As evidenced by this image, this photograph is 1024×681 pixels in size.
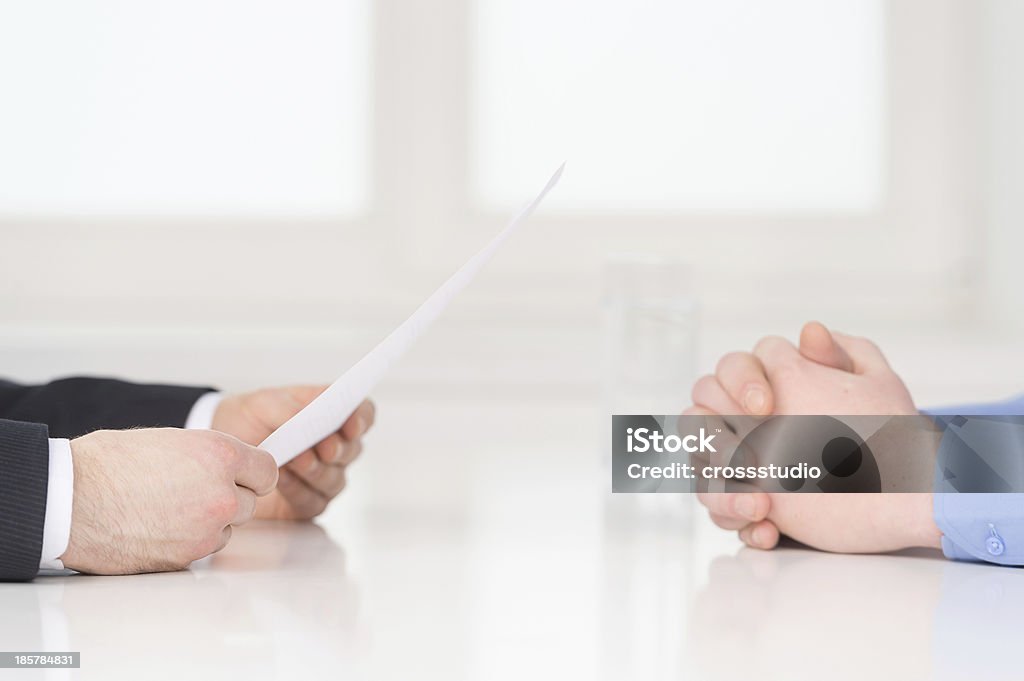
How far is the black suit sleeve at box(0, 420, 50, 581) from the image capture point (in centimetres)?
60

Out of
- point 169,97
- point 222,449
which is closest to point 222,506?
point 222,449

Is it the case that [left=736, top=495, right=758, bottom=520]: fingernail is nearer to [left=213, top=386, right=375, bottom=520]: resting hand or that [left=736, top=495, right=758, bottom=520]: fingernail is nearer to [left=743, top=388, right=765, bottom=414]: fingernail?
[left=743, top=388, right=765, bottom=414]: fingernail

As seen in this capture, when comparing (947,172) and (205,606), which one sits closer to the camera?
(205,606)

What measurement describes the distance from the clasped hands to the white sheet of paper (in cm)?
20

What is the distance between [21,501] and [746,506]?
454 mm

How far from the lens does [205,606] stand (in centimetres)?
58

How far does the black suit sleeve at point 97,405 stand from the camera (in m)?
0.94

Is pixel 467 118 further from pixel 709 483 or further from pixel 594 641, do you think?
pixel 594 641

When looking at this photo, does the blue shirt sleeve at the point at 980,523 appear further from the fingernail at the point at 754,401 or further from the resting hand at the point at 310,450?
the resting hand at the point at 310,450

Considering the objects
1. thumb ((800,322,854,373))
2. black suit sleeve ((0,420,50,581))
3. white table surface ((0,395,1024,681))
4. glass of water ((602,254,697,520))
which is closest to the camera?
white table surface ((0,395,1024,681))

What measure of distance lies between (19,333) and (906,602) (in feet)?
5.32

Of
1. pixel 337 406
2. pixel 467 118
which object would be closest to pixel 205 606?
pixel 337 406

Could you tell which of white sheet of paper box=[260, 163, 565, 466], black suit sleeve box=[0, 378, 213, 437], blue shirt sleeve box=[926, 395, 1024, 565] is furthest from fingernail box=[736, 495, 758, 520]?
black suit sleeve box=[0, 378, 213, 437]

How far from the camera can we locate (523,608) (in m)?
0.58
